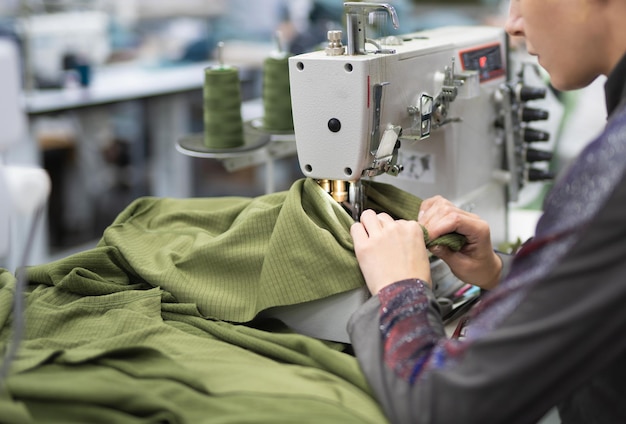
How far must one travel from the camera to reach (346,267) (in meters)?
1.33

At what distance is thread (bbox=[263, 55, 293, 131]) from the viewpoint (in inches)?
97.0

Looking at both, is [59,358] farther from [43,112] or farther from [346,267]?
[43,112]

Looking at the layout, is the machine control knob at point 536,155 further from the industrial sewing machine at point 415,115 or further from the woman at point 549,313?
the woman at point 549,313

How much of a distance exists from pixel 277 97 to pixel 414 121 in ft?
3.15

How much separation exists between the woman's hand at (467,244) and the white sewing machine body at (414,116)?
134 millimetres

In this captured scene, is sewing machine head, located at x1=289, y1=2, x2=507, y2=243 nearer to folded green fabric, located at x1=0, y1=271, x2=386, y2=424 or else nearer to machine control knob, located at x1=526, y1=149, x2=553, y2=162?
machine control knob, located at x1=526, y1=149, x2=553, y2=162

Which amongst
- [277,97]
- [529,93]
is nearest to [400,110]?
[529,93]

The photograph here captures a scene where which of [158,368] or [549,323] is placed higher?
[549,323]

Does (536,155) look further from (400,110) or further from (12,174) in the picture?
(12,174)

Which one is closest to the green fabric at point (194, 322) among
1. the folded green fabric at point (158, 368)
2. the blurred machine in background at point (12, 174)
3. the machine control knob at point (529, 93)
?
the folded green fabric at point (158, 368)

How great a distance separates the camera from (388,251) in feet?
4.22

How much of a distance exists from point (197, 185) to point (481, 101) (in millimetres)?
4199

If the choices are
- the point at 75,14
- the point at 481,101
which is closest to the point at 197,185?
the point at 75,14

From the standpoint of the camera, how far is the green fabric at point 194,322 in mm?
1042
